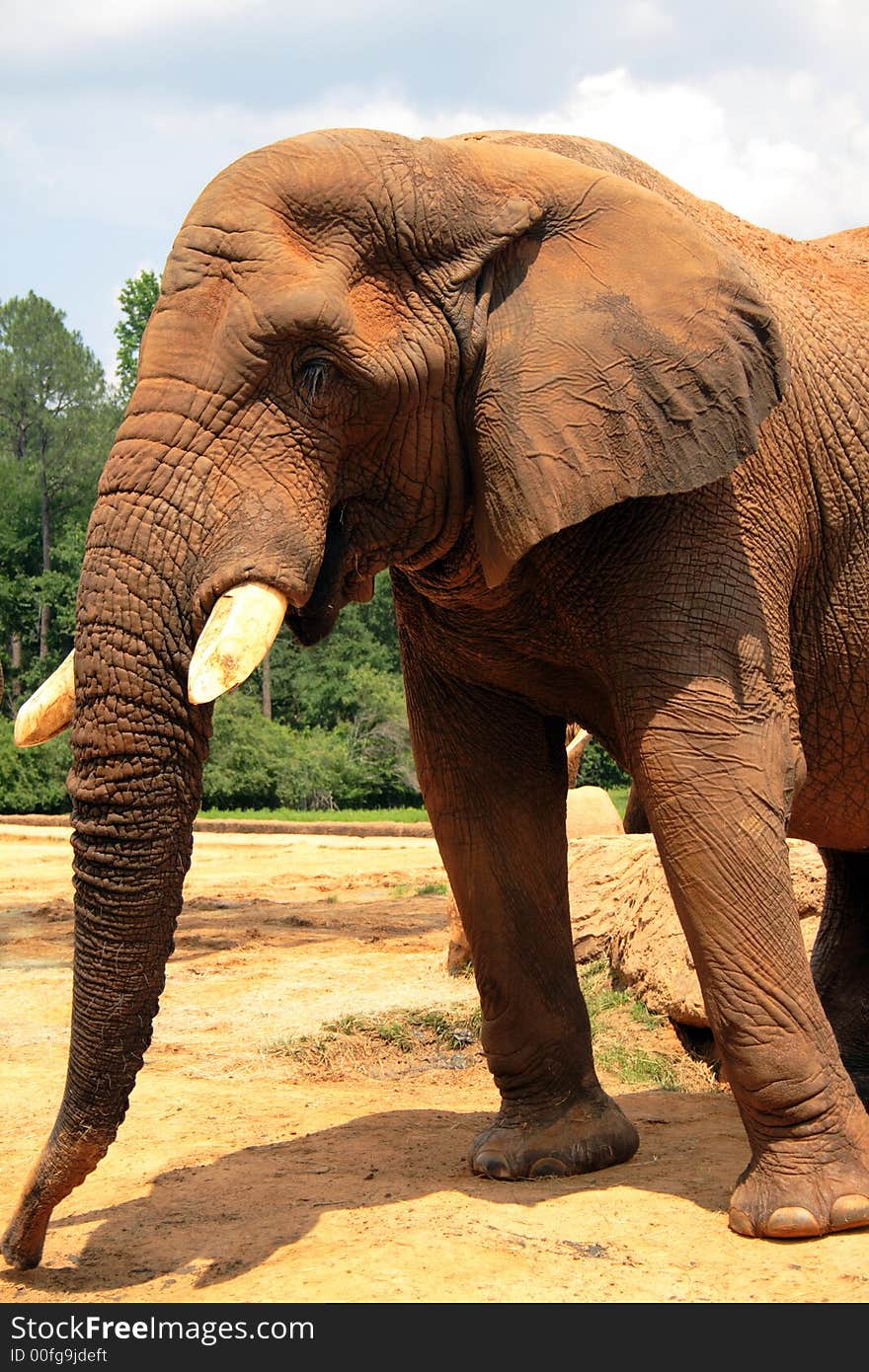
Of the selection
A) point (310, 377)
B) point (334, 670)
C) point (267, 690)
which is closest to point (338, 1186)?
point (310, 377)

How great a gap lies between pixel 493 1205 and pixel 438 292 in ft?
9.88

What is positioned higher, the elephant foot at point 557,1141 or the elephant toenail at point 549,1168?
the elephant foot at point 557,1141

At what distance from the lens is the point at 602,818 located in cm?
1494

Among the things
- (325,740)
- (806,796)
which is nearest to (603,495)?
(806,796)

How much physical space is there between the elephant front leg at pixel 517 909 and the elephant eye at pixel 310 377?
171cm

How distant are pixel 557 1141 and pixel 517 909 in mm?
876

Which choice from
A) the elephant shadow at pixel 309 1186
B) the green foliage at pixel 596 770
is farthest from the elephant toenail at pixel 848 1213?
the green foliage at pixel 596 770

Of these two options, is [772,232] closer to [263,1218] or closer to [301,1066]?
[263,1218]

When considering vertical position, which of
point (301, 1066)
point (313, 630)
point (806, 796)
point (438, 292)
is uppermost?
point (438, 292)

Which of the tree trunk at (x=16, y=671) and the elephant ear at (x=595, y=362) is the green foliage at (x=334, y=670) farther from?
the elephant ear at (x=595, y=362)

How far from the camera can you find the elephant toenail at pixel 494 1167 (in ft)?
19.2

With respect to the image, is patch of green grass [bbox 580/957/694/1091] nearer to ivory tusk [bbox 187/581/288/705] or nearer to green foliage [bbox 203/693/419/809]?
ivory tusk [bbox 187/581/288/705]

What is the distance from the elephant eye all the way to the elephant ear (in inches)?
18.7

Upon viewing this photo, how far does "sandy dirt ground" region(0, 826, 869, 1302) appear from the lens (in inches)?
180
